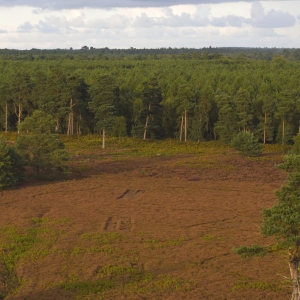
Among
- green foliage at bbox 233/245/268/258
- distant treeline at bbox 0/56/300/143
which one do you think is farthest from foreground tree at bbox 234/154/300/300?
distant treeline at bbox 0/56/300/143

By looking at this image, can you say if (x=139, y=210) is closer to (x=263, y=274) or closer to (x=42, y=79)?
(x=263, y=274)

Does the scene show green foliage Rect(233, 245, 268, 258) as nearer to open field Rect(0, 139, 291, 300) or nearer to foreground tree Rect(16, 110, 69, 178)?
open field Rect(0, 139, 291, 300)

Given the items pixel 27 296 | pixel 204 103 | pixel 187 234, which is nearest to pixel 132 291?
pixel 27 296

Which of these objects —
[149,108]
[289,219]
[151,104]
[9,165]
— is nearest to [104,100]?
[149,108]

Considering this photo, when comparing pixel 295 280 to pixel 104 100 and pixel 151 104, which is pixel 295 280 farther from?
pixel 151 104

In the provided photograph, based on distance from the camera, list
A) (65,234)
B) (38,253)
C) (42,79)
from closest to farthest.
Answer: (38,253) → (65,234) → (42,79)
